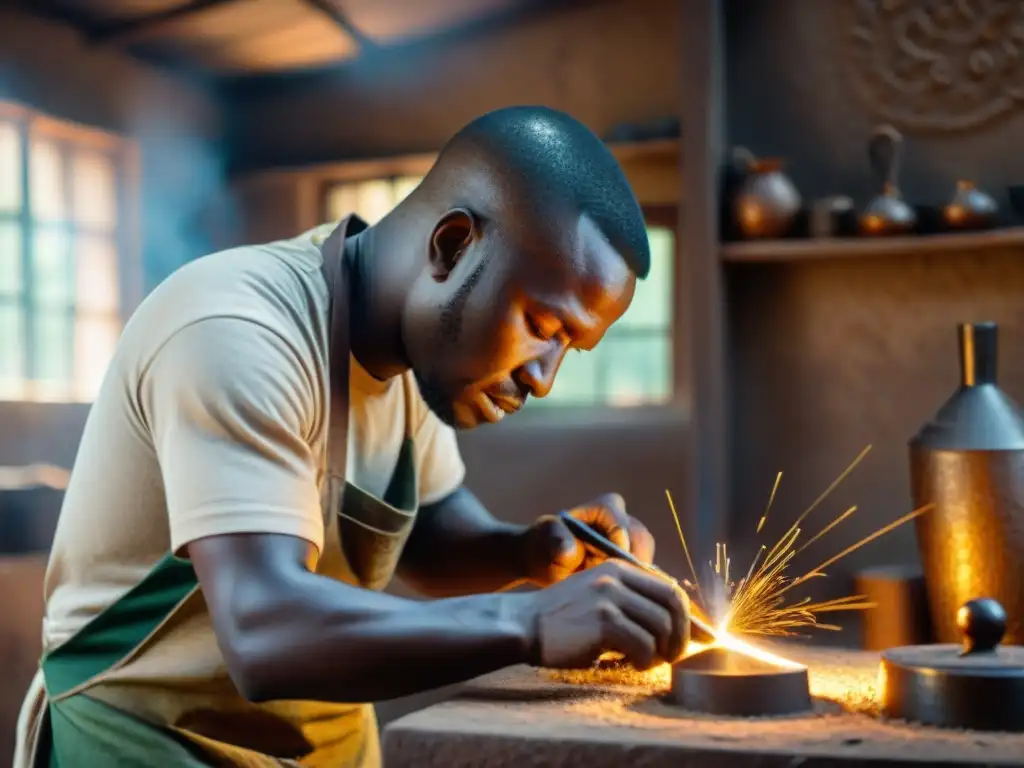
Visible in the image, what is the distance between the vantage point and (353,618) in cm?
135

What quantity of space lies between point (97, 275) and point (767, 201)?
346cm

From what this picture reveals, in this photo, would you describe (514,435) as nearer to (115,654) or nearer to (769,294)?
(769,294)

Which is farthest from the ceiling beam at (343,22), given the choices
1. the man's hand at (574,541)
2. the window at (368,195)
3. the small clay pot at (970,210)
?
the man's hand at (574,541)

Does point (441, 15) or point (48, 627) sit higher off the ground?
point (441, 15)

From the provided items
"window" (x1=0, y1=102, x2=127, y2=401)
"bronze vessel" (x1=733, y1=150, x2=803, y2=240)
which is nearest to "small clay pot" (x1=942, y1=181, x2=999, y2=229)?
"bronze vessel" (x1=733, y1=150, x2=803, y2=240)

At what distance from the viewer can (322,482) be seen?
1.69 metres

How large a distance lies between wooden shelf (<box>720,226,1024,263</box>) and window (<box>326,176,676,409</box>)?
1.48m

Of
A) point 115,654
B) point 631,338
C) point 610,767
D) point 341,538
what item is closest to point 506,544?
point 341,538

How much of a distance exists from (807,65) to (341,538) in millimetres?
2674

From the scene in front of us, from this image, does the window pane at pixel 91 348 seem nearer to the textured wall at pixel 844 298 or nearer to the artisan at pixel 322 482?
the textured wall at pixel 844 298

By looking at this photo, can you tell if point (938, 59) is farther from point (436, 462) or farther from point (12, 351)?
point (12, 351)

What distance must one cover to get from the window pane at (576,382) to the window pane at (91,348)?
2.09 meters

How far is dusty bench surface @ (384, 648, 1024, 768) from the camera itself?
121 centimetres

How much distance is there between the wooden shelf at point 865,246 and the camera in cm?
341
